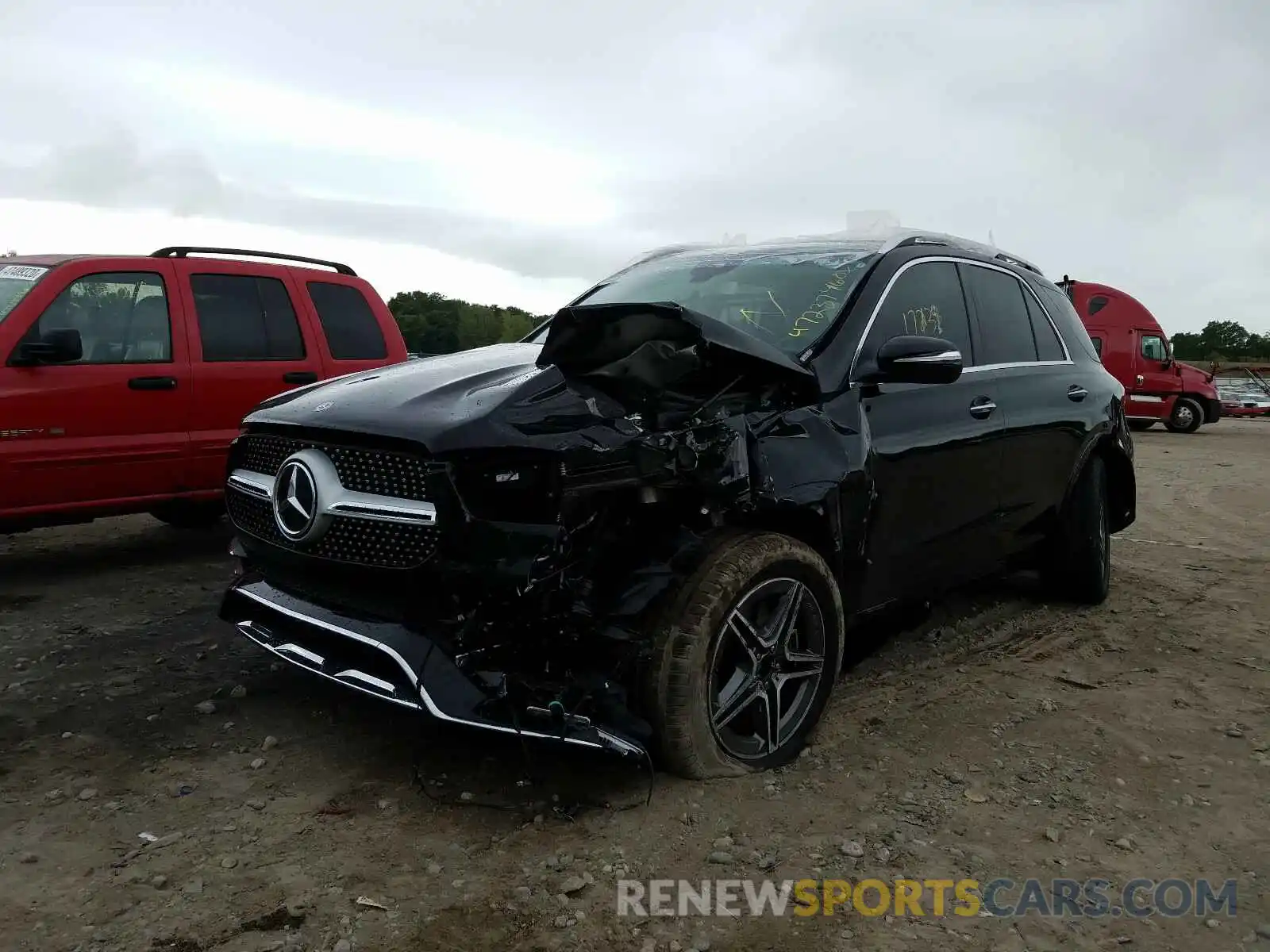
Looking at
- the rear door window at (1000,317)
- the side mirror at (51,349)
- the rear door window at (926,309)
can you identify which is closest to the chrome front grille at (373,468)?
the rear door window at (926,309)

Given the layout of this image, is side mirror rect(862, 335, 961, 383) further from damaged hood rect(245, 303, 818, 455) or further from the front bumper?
the front bumper

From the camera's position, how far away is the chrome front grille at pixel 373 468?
9.41ft

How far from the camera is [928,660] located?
4.41 m

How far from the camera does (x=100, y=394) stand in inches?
222

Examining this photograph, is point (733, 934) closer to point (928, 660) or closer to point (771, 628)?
point (771, 628)

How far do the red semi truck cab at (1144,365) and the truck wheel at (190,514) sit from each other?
17.3 meters

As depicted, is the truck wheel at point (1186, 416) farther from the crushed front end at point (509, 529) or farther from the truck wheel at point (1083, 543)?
the crushed front end at point (509, 529)

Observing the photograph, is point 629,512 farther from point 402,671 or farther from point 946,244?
point 946,244

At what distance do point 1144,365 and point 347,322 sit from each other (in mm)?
18021

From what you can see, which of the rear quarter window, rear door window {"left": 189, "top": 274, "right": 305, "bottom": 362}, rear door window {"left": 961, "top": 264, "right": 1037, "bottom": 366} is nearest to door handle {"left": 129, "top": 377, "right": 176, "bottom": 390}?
rear door window {"left": 189, "top": 274, "right": 305, "bottom": 362}

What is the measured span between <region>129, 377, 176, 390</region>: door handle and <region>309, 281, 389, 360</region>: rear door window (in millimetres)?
1172

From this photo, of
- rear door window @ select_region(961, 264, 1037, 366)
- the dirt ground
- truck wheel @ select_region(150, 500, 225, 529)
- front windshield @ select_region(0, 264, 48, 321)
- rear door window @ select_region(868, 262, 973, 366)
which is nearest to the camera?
the dirt ground

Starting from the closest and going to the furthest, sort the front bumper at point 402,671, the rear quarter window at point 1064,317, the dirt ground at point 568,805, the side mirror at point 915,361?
the dirt ground at point 568,805 → the front bumper at point 402,671 → the side mirror at point 915,361 → the rear quarter window at point 1064,317

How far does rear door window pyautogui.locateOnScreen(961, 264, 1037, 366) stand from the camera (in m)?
4.48
